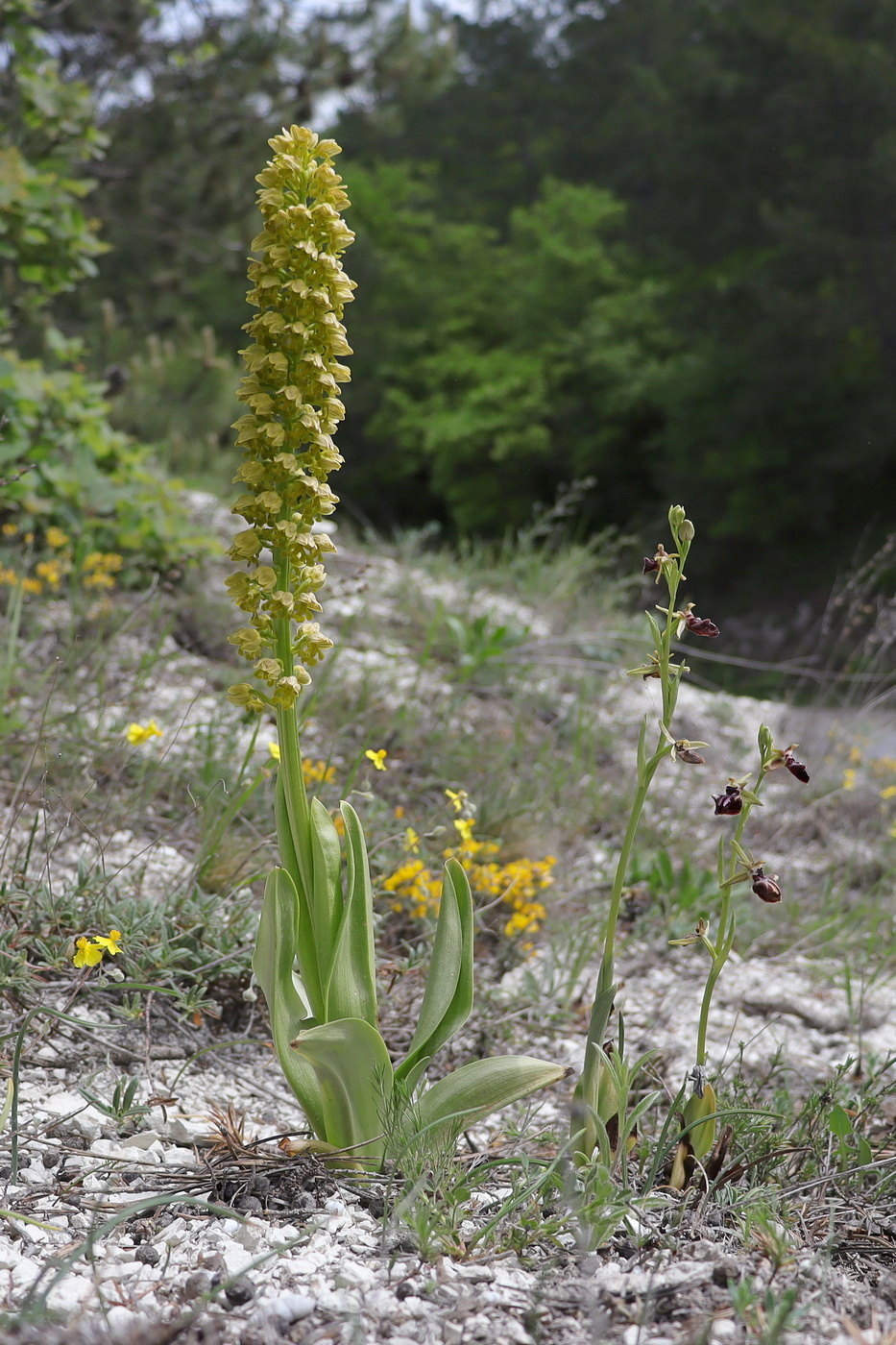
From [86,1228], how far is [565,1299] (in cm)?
60

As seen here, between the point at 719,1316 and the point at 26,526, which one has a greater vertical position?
the point at 26,526

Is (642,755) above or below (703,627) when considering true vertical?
below

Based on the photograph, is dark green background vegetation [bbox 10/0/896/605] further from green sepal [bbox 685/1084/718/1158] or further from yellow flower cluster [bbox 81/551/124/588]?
green sepal [bbox 685/1084/718/1158]

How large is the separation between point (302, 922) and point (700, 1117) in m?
0.61

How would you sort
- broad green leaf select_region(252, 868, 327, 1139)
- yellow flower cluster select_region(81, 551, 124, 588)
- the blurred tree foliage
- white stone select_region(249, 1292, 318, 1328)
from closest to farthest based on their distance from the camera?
white stone select_region(249, 1292, 318, 1328) < broad green leaf select_region(252, 868, 327, 1139) < yellow flower cluster select_region(81, 551, 124, 588) < the blurred tree foliage

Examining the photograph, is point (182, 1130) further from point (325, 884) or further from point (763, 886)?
point (763, 886)

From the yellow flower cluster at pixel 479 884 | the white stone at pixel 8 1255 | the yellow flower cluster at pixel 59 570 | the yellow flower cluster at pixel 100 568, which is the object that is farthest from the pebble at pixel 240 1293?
the yellow flower cluster at pixel 100 568

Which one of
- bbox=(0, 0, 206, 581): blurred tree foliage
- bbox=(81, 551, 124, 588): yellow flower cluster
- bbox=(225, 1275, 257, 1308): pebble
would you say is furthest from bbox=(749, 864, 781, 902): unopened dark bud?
bbox=(0, 0, 206, 581): blurred tree foliage

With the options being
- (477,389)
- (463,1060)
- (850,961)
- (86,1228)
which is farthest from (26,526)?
(477,389)

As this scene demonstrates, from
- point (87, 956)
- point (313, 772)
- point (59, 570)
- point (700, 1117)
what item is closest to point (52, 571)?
point (59, 570)

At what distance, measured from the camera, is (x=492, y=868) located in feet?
8.07

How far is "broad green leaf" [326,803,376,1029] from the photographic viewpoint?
1363 mm

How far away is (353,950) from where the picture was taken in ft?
4.70

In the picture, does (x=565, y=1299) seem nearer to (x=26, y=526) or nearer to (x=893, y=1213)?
(x=893, y=1213)
